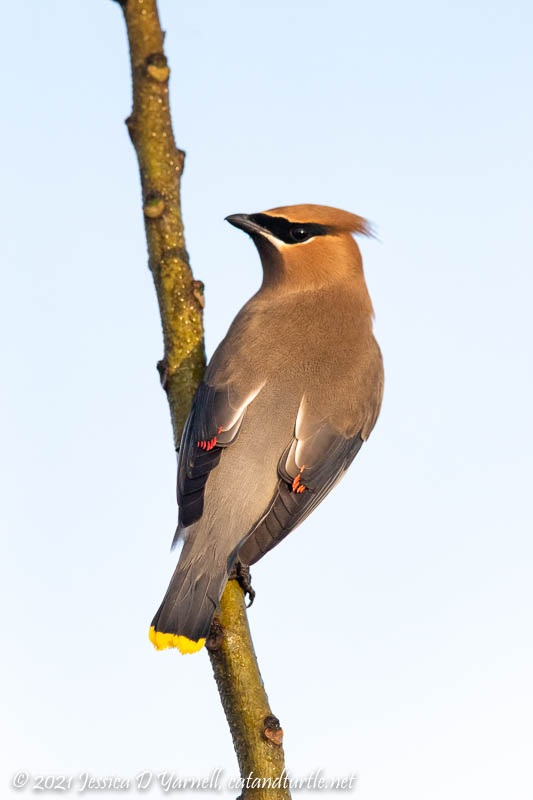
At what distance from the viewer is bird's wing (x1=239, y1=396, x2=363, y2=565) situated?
144 inches

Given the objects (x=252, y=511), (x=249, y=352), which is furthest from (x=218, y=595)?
(x=249, y=352)

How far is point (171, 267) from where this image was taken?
3.53 metres

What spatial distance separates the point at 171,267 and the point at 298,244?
1.26 m

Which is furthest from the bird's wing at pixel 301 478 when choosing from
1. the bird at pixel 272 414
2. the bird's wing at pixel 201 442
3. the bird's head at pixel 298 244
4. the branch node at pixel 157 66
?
the branch node at pixel 157 66

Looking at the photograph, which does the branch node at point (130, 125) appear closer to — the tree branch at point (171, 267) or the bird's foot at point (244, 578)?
the tree branch at point (171, 267)

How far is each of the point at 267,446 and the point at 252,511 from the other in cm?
27

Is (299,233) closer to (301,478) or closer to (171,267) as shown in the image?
(171,267)

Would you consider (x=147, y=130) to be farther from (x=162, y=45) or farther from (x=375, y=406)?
(x=375, y=406)

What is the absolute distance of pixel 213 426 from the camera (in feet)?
12.1

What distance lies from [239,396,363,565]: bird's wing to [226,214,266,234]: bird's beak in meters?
1.02

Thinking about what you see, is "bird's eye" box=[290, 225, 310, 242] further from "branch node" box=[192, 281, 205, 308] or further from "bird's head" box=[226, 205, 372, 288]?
"branch node" box=[192, 281, 205, 308]

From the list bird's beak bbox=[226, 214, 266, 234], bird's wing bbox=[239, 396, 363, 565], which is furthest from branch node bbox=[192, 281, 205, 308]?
bird's beak bbox=[226, 214, 266, 234]

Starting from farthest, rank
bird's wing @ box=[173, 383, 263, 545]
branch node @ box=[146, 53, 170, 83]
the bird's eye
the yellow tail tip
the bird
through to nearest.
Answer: the bird's eye → bird's wing @ box=[173, 383, 263, 545] → the bird → branch node @ box=[146, 53, 170, 83] → the yellow tail tip

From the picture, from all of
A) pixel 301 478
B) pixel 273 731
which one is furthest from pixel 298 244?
Answer: pixel 273 731
